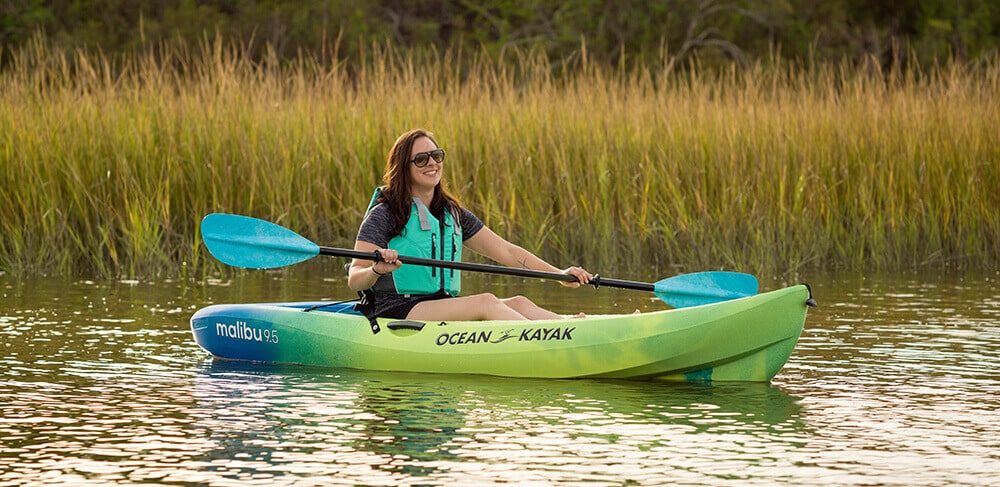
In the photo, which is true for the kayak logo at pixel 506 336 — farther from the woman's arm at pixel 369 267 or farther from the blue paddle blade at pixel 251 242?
the blue paddle blade at pixel 251 242

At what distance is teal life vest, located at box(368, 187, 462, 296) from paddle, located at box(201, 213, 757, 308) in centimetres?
24

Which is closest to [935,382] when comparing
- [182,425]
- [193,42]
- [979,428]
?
[979,428]

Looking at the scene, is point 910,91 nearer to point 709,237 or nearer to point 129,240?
point 709,237

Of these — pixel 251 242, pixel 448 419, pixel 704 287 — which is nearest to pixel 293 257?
pixel 251 242

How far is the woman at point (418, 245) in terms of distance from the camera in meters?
7.39

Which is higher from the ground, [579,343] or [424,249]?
[424,249]

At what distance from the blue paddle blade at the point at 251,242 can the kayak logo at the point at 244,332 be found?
0.94ft

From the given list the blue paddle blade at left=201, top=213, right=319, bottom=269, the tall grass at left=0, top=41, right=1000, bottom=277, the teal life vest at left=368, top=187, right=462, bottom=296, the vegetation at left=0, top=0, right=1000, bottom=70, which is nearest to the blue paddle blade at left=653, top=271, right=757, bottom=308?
the teal life vest at left=368, top=187, right=462, bottom=296

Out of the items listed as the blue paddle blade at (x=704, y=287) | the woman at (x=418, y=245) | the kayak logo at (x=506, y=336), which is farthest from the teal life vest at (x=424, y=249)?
the blue paddle blade at (x=704, y=287)

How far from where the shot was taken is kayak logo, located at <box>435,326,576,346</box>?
7133 mm

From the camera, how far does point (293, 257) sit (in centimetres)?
799

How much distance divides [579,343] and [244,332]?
5.42 ft

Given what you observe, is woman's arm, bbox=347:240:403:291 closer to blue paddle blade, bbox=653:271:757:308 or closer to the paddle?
the paddle

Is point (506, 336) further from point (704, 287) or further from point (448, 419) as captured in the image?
point (448, 419)
